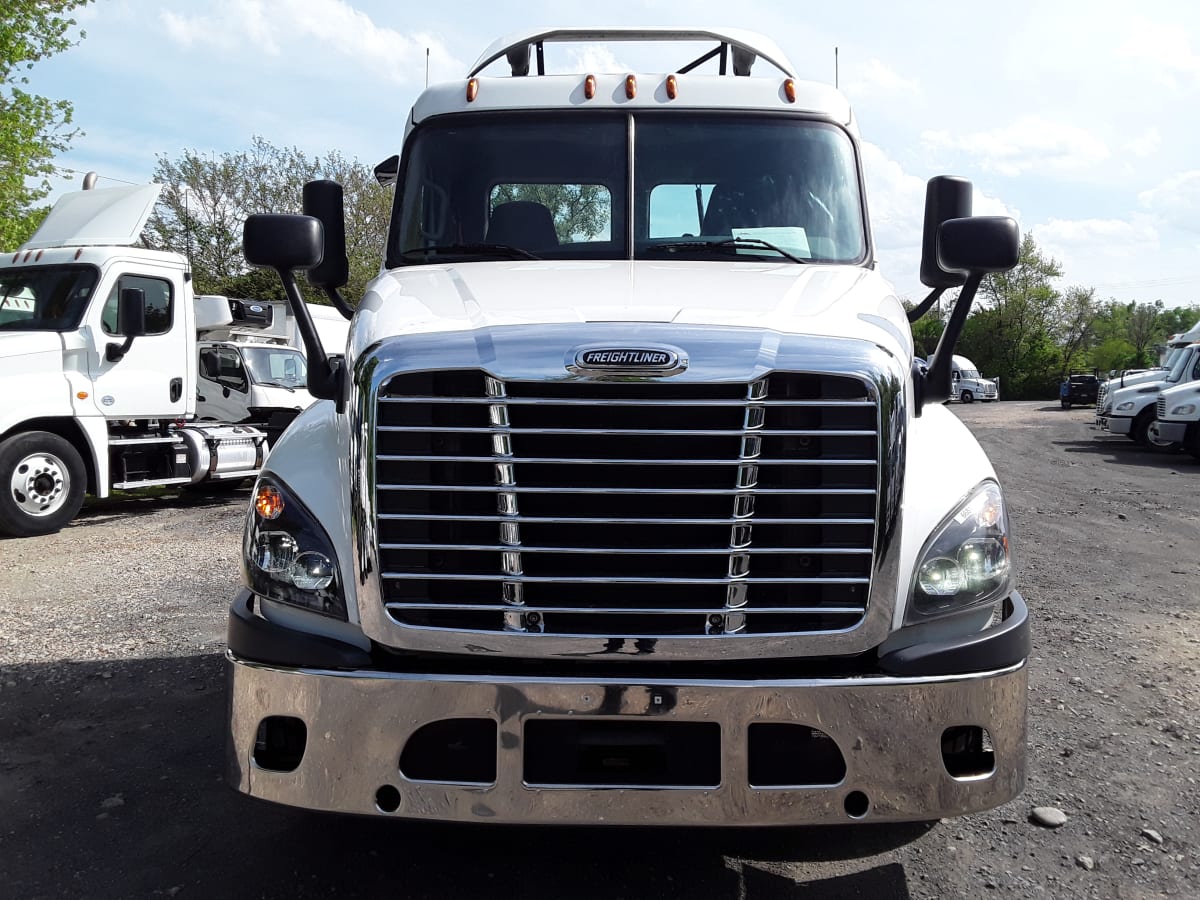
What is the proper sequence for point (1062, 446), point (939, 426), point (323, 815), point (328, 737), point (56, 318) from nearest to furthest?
1. point (328, 737)
2. point (939, 426)
3. point (323, 815)
4. point (56, 318)
5. point (1062, 446)

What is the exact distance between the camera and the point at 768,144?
4.08 m

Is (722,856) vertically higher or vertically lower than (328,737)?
lower

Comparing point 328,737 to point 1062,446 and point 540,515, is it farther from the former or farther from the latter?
point 1062,446

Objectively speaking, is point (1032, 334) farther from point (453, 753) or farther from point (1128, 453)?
point (453, 753)

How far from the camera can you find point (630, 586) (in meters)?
2.72

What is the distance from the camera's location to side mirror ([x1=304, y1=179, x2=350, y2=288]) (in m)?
4.05

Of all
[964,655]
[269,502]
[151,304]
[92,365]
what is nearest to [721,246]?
[964,655]

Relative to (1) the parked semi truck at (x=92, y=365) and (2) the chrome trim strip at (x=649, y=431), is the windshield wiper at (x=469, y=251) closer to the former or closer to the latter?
(2) the chrome trim strip at (x=649, y=431)

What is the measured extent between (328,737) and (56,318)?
358 inches

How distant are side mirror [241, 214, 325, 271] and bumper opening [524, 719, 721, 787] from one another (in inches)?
73.8

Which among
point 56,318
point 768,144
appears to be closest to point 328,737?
point 768,144

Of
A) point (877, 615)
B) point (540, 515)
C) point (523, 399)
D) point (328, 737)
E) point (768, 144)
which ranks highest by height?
point (768, 144)

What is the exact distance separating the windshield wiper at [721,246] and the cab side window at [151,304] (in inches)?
328

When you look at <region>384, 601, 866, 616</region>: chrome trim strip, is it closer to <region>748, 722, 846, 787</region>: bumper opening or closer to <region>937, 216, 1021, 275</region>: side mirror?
<region>748, 722, 846, 787</region>: bumper opening
